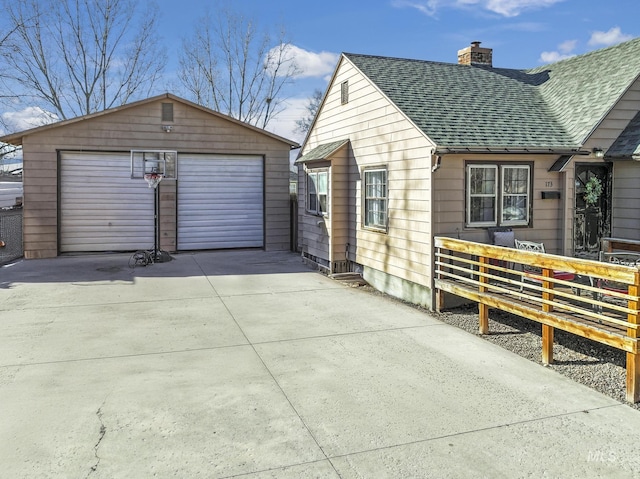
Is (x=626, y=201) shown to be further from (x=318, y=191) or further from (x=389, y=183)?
(x=318, y=191)

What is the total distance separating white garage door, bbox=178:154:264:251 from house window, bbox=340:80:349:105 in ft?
15.2

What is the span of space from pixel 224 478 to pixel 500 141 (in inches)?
267

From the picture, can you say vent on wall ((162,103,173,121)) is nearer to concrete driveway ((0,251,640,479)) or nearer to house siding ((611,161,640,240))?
concrete driveway ((0,251,640,479))

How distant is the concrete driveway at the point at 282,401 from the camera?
3.51 meters

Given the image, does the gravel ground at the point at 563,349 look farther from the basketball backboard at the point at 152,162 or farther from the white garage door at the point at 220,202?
the basketball backboard at the point at 152,162

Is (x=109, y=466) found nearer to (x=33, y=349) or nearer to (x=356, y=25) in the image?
(x=33, y=349)

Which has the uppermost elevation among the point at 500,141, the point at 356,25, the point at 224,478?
the point at 356,25

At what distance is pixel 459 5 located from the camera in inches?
613

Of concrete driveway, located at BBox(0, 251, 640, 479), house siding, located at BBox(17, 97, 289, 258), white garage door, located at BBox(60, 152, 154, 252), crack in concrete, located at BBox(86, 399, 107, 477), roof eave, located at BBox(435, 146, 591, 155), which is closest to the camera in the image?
crack in concrete, located at BBox(86, 399, 107, 477)

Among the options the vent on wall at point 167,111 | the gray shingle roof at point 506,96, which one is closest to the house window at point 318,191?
the gray shingle roof at point 506,96

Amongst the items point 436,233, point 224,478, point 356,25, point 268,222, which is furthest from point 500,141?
point 356,25

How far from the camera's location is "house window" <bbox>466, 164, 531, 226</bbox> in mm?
8305

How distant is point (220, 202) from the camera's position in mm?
14984

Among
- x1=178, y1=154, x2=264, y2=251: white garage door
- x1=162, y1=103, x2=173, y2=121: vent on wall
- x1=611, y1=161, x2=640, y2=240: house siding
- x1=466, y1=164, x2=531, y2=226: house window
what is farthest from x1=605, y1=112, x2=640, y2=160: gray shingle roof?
x1=162, y1=103, x2=173, y2=121: vent on wall
